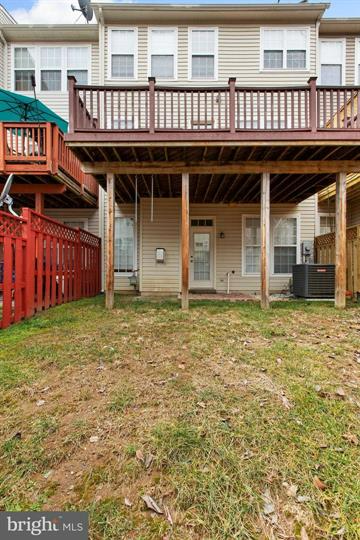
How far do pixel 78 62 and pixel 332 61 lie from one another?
8.41 meters

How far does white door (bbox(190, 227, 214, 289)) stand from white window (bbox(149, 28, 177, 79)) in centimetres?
495

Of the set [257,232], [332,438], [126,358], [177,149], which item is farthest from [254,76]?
[332,438]

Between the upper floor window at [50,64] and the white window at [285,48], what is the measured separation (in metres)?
5.85

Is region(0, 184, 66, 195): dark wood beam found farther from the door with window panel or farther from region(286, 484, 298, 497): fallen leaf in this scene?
region(286, 484, 298, 497): fallen leaf

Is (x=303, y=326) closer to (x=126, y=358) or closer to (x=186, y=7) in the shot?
(x=126, y=358)

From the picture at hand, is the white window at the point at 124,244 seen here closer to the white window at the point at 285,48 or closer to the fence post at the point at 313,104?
the fence post at the point at 313,104

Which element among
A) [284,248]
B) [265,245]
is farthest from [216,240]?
[265,245]

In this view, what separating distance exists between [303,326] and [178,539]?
3794mm

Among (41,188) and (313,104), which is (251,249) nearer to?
(313,104)

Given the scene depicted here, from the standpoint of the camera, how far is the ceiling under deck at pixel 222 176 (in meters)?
5.80

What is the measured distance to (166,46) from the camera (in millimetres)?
9047

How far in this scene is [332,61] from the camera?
30.9ft

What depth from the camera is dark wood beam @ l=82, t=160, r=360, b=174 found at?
6156 millimetres

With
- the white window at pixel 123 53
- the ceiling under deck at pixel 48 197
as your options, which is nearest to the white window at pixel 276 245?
the ceiling under deck at pixel 48 197
